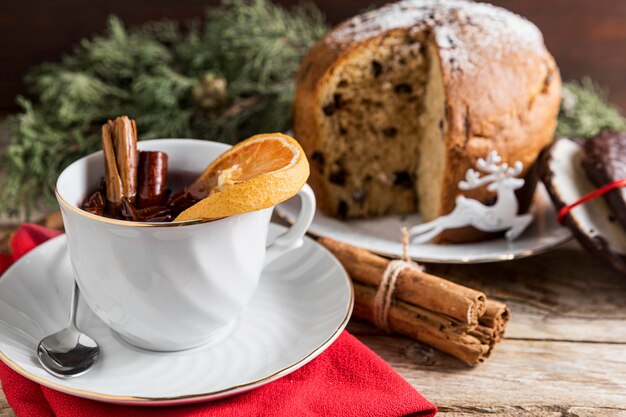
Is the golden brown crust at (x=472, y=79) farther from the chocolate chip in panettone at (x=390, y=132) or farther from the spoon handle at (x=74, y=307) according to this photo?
the spoon handle at (x=74, y=307)

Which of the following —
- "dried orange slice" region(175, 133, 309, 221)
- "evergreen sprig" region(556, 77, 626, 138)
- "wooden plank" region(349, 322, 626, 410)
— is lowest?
"evergreen sprig" region(556, 77, 626, 138)

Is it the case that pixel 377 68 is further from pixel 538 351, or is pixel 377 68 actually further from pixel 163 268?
pixel 163 268

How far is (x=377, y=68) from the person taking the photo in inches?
74.2

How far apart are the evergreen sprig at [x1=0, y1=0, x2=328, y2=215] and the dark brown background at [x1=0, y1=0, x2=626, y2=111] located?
27cm

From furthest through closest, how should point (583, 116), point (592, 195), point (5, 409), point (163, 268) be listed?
1. point (583, 116)
2. point (592, 195)
3. point (5, 409)
4. point (163, 268)

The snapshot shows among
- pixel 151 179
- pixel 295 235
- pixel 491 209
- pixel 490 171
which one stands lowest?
pixel 491 209

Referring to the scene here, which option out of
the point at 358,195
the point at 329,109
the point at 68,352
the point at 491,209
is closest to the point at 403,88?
the point at 329,109

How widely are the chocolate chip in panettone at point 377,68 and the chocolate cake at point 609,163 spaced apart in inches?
22.9

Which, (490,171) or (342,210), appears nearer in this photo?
(490,171)

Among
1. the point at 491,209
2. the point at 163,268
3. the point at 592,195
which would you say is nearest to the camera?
the point at 163,268

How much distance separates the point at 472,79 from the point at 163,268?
3.27ft

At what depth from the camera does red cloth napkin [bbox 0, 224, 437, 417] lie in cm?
107

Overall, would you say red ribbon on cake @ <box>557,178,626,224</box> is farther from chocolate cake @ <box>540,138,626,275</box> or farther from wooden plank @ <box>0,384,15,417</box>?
wooden plank @ <box>0,384,15,417</box>

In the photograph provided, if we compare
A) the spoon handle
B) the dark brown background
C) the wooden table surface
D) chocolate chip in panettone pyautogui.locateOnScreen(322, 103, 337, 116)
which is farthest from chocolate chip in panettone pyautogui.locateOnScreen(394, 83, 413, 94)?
the spoon handle
